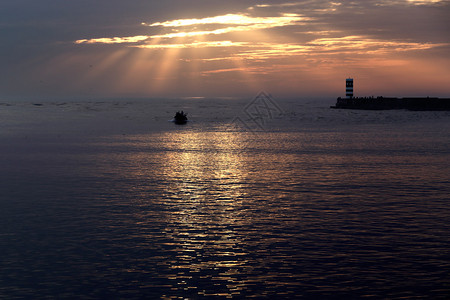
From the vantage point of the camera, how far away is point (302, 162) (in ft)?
147

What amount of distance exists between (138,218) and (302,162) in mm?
24025

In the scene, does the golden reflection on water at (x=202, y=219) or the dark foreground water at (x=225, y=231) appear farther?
the golden reflection on water at (x=202, y=219)

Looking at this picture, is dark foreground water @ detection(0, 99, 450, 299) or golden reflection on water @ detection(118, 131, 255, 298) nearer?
dark foreground water @ detection(0, 99, 450, 299)

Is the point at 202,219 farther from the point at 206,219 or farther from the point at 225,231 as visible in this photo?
the point at 225,231

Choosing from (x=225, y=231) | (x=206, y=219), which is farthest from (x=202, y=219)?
(x=225, y=231)

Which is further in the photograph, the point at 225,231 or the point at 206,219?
the point at 206,219

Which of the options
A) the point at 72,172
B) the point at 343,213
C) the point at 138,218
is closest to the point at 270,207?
the point at 343,213

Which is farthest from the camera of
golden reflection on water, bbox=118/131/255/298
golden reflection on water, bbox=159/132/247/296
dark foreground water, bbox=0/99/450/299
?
golden reflection on water, bbox=159/132/247/296

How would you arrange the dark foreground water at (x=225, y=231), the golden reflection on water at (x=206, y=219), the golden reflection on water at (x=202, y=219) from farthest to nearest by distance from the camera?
the golden reflection on water at (x=206, y=219) < the golden reflection on water at (x=202, y=219) < the dark foreground water at (x=225, y=231)

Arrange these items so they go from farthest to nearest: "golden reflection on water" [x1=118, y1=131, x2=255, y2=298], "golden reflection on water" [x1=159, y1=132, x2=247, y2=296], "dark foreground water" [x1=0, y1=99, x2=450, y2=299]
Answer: "golden reflection on water" [x1=159, y1=132, x2=247, y2=296], "golden reflection on water" [x1=118, y1=131, x2=255, y2=298], "dark foreground water" [x1=0, y1=99, x2=450, y2=299]

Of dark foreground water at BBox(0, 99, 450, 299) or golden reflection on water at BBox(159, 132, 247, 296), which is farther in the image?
golden reflection on water at BBox(159, 132, 247, 296)

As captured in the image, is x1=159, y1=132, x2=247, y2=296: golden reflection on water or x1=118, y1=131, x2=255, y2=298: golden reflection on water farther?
x1=159, y1=132, x2=247, y2=296: golden reflection on water

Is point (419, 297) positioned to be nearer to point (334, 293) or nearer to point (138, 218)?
point (334, 293)

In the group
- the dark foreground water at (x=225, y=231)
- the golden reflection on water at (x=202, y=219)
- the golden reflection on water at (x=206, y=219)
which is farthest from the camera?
the golden reflection on water at (x=206, y=219)
